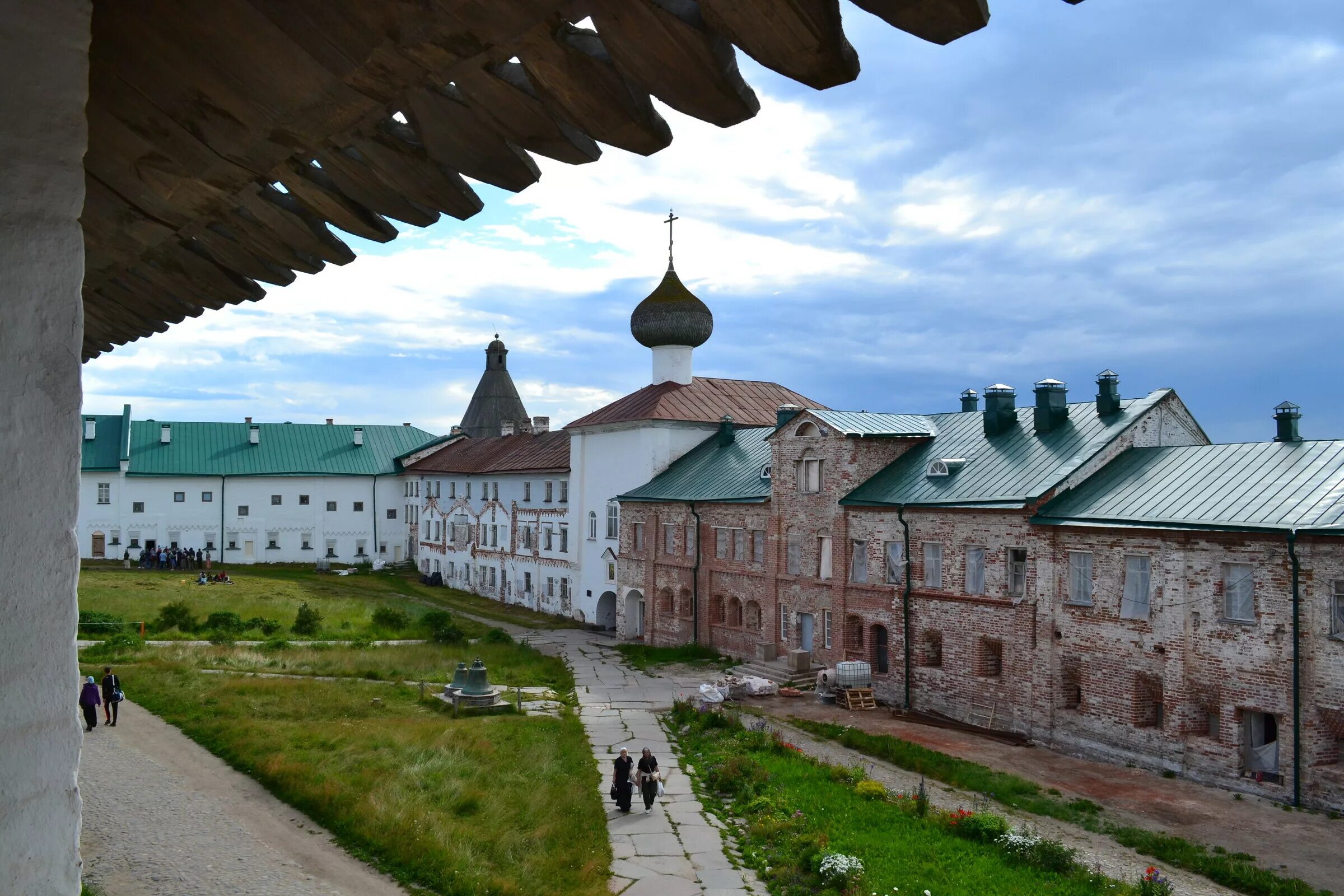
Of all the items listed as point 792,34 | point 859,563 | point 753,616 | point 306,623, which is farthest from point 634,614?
point 792,34

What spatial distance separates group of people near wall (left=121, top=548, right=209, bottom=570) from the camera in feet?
194

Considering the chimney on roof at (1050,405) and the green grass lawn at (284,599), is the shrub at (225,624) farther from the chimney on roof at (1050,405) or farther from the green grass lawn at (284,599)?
the chimney on roof at (1050,405)

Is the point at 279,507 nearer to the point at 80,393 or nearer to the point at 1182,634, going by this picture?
the point at 1182,634

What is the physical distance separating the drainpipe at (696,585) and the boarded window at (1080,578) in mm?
15605

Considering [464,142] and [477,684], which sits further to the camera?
[477,684]

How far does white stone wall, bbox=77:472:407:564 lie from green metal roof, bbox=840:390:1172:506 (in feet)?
147

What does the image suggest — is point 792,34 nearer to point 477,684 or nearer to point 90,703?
point 90,703

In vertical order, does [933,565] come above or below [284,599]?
above

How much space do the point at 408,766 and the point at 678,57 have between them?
19.1 meters

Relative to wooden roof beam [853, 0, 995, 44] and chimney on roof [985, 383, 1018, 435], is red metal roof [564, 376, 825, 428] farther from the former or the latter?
wooden roof beam [853, 0, 995, 44]

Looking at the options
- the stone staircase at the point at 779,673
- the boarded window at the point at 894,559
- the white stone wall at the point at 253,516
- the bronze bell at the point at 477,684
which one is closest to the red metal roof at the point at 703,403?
the stone staircase at the point at 779,673

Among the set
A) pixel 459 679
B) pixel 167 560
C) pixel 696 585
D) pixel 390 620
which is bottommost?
pixel 459 679

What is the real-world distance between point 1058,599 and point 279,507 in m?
54.0

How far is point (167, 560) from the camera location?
193 feet
